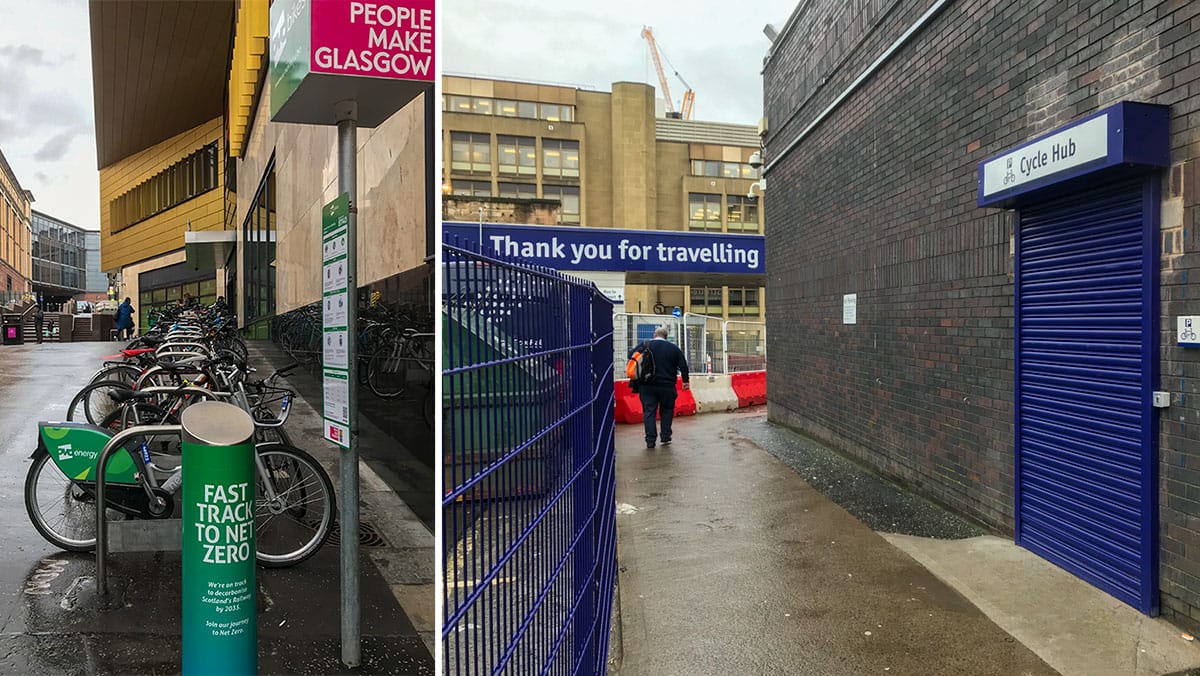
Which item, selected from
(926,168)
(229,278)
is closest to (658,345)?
(926,168)

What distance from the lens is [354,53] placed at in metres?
3.56

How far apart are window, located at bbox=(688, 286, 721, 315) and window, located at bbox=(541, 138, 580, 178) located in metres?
15.7

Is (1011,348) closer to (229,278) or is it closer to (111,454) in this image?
(111,454)

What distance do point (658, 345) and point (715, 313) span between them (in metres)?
67.4

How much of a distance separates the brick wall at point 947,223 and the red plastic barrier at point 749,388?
470cm

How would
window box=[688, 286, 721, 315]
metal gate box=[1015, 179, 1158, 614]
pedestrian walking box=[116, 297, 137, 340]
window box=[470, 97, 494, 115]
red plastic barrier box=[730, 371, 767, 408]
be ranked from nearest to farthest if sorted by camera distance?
metal gate box=[1015, 179, 1158, 614]
red plastic barrier box=[730, 371, 767, 408]
pedestrian walking box=[116, 297, 137, 340]
window box=[470, 97, 494, 115]
window box=[688, 286, 721, 315]

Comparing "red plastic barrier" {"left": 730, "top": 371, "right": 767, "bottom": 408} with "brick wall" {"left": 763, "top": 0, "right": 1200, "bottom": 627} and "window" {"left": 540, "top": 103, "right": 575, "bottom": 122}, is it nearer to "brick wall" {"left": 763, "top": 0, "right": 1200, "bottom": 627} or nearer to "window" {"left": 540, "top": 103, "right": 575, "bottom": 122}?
"brick wall" {"left": 763, "top": 0, "right": 1200, "bottom": 627}

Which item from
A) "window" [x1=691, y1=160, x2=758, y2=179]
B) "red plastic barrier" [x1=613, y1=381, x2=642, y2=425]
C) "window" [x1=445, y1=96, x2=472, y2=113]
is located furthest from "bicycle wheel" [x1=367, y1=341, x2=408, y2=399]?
"window" [x1=691, y1=160, x2=758, y2=179]

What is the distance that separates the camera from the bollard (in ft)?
11.2

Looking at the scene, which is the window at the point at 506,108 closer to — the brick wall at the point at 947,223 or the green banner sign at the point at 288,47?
the brick wall at the point at 947,223

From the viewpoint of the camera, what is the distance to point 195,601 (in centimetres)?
347

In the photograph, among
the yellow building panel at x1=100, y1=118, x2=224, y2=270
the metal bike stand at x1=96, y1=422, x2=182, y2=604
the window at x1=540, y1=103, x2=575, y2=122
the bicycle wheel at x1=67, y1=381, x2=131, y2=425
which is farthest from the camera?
the window at x1=540, y1=103, x2=575, y2=122

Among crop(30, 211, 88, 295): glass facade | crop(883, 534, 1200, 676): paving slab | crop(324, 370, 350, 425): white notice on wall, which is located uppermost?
crop(30, 211, 88, 295): glass facade

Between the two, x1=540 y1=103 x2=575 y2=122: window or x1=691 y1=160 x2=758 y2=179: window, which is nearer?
x1=540 y1=103 x2=575 y2=122: window
